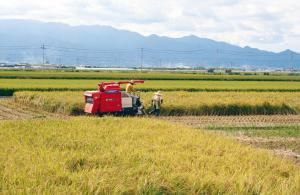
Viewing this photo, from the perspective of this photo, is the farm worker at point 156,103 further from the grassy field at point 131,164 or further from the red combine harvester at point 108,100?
the grassy field at point 131,164

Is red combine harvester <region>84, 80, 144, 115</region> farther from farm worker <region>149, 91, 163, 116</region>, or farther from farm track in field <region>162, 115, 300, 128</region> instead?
farm track in field <region>162, 115, 300, 128</region>

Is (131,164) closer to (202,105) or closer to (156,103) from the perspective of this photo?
(156,103)

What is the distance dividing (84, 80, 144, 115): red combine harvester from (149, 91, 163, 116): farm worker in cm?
183

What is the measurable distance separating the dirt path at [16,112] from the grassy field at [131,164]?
7921 mm

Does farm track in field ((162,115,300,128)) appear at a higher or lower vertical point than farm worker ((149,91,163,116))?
lower

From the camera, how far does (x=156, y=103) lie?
21.0 m

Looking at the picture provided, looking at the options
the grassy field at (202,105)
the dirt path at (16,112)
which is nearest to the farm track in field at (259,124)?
the grassy field at (202,105)

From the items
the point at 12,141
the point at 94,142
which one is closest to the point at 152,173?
the point at 94,142

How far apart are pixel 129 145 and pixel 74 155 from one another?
177 centimetres

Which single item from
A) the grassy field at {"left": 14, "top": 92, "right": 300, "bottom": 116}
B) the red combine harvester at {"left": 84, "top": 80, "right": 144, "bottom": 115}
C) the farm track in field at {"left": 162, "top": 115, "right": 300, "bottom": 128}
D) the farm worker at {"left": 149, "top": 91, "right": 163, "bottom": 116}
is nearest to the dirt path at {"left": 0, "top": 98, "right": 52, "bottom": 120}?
the grassy field at {"left": 14, "top": 92, "right": 300, "bottom": 116}

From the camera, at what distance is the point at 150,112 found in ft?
70.0

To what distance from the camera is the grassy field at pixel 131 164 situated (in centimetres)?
653

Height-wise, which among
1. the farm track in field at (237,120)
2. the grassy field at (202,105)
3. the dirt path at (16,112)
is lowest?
the farm track in field at (237,120)

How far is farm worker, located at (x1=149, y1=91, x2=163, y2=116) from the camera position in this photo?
20766 mm
